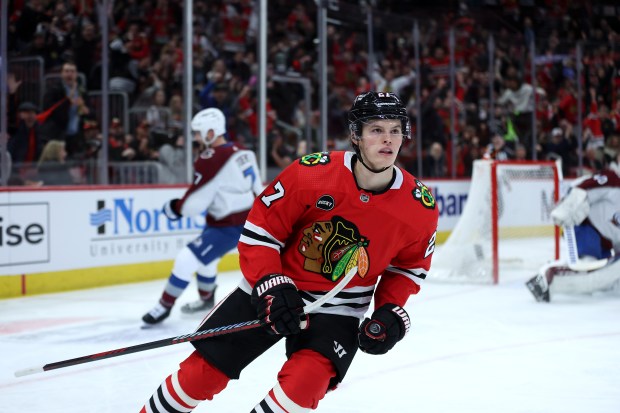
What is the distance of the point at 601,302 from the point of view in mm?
5680

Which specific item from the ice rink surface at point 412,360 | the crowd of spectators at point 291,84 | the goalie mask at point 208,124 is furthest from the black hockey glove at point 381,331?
the goalie mask at point 208,124

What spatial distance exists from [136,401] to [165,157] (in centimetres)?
414

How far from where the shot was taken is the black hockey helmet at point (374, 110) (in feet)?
7.45

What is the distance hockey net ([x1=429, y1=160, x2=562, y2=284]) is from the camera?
6.71 meters

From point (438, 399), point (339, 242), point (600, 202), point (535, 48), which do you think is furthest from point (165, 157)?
point (535, 48)

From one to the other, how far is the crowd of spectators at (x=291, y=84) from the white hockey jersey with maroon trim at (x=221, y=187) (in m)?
0.66

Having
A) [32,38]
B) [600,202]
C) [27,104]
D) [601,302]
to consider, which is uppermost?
[32,38]

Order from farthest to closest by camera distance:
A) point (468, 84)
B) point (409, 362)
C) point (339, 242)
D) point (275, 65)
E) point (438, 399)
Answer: point (468, 84), point (275, 65), point (409, 362), point (438, 399), point (339, 242)

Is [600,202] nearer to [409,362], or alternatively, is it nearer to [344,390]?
[409,362]

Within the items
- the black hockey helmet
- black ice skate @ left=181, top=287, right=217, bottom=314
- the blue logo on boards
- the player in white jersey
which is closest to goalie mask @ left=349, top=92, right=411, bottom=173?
the black hockey helmet

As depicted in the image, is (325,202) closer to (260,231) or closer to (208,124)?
(260,231)

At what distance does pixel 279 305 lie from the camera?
208 cm

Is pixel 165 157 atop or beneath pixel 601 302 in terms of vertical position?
atop

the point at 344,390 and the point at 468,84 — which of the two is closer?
the point at 344,390
